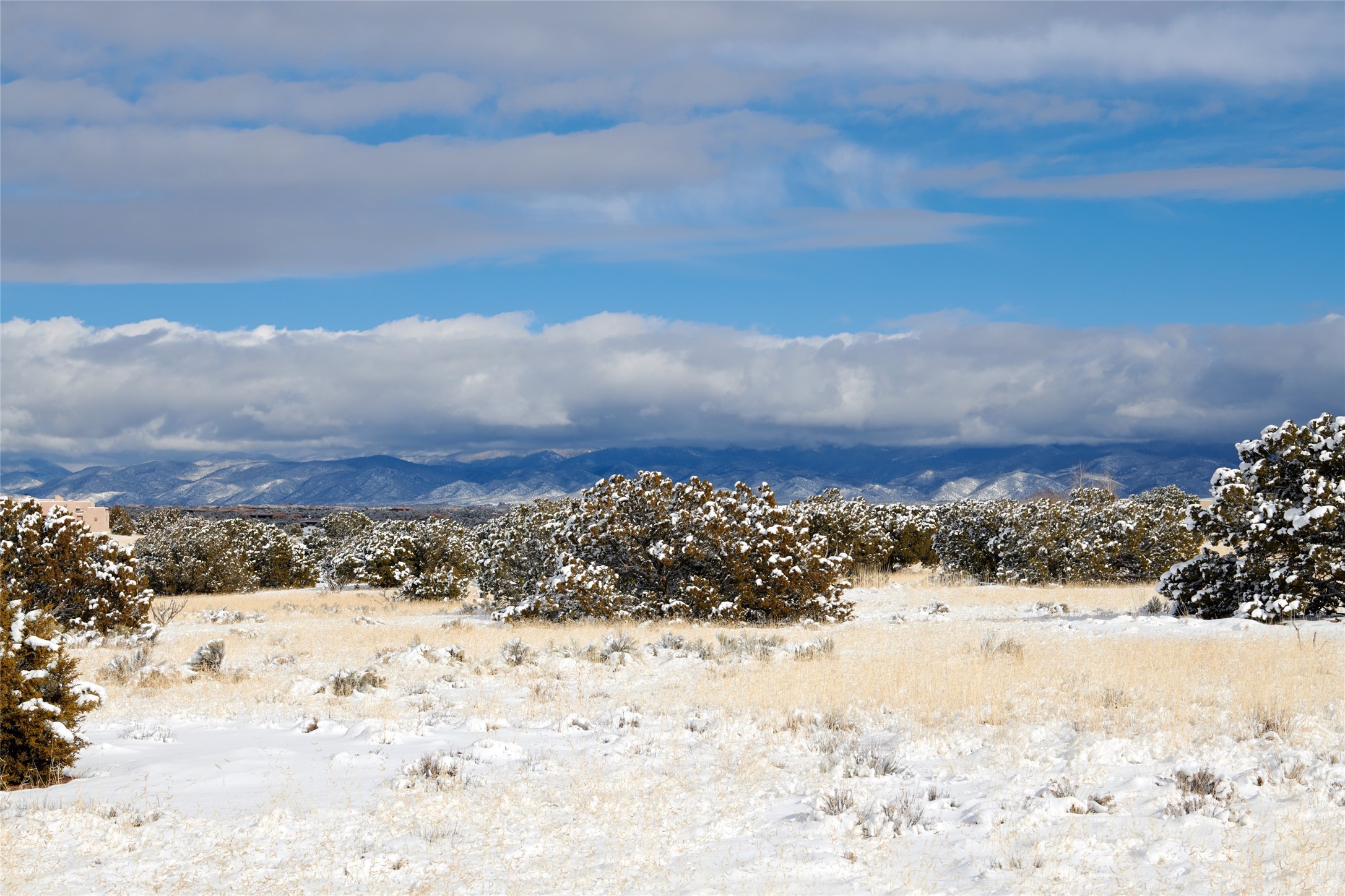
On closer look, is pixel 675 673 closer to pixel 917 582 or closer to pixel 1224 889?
pixel 1224 889

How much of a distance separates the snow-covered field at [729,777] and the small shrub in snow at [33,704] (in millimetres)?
398

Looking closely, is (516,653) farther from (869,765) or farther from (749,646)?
(869,765)

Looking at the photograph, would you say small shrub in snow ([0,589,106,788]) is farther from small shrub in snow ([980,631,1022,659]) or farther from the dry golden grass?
small shrub in snow ([980,631,1022,659])

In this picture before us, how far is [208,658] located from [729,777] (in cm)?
1078

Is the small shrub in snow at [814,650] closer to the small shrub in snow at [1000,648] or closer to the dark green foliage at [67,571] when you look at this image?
the small shrub in snow at [1000,648]

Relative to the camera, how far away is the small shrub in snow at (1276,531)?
1703 cm

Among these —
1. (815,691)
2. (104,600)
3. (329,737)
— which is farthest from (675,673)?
(104,600)

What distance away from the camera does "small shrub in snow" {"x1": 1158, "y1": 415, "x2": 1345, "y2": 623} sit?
55.9ft

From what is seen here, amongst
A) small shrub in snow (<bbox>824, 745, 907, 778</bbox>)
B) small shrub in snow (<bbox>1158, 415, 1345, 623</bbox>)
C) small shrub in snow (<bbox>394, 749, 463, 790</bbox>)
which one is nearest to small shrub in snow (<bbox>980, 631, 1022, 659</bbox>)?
small shrub in snow (<bbox>1158, 415, 1345, 623</bbox>)

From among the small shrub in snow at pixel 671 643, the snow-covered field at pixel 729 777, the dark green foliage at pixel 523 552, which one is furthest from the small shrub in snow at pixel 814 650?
the dark green foliage at pixel 523 552

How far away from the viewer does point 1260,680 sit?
1111cm

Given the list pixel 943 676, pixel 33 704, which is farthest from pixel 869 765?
pixel 33 704

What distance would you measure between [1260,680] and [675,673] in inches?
309

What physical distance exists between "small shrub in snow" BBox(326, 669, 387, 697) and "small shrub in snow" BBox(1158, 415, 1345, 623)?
14.5m
